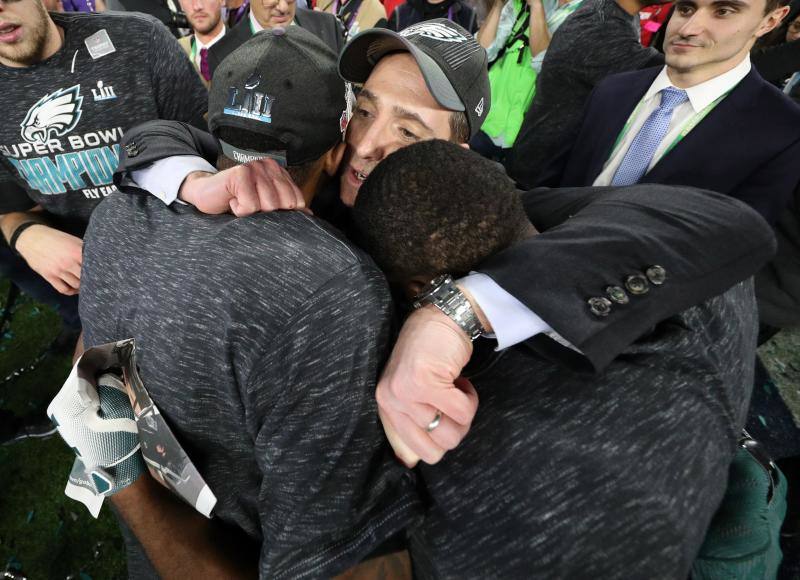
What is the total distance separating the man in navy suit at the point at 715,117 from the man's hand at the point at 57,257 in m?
2.06

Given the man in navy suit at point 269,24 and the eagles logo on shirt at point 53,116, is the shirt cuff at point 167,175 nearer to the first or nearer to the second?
the eagles logo on shirt at point 53,116

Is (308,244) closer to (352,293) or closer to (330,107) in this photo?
(352,293)

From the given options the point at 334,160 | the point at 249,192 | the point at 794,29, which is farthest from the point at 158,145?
the point at 794,29

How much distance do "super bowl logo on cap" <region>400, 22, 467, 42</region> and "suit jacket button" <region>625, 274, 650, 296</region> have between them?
1024mm

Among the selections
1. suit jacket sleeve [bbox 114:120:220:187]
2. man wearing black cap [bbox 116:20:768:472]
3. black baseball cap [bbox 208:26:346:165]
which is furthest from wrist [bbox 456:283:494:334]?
suit jacket sleeve [bbox 114:120:220:187]

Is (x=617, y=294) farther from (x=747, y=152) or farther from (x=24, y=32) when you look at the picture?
(x=24, y=32)

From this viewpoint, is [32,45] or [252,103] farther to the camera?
[32,45]

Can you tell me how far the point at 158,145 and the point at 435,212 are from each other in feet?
2.87

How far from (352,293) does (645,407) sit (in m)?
0.54

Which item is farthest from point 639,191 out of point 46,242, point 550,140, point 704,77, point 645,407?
point 46,242

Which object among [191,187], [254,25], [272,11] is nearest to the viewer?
[191,187]

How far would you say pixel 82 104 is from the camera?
1.74m

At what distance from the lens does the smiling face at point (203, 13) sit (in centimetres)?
302

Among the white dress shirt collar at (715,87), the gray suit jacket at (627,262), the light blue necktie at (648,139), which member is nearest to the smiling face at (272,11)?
the light blue necktie at (648,139)
